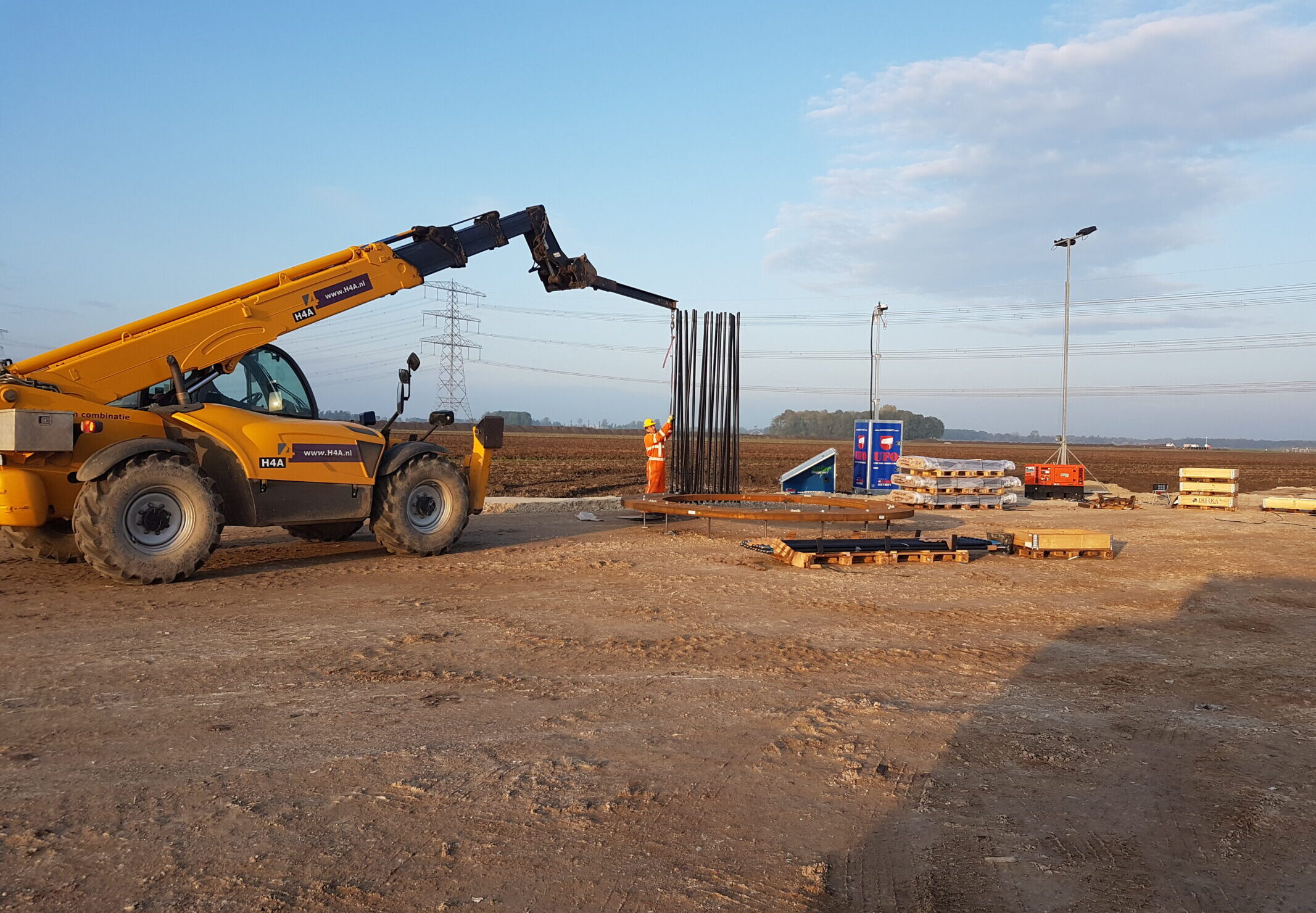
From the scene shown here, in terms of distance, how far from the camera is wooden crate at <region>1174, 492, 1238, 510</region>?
1986 centimetres

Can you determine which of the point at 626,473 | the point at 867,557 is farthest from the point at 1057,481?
the point at 867,557

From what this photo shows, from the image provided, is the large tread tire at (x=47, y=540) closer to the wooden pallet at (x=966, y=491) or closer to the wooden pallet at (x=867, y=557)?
the wooden pallet at (x=867, y=557)

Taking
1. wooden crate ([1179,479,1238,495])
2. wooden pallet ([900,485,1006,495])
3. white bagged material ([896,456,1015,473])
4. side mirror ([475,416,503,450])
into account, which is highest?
side mirror ([475,416,503,450])

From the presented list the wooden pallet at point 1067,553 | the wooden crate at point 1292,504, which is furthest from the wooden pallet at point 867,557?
the wooden crate at point 1292,504

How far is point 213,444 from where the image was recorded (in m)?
9.42

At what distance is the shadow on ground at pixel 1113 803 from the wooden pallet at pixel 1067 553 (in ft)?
17.0

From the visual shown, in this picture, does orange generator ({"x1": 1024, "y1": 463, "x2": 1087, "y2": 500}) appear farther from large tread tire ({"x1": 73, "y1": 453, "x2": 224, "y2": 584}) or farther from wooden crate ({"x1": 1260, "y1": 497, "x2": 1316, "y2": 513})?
large tread tire ({"x1": 73, "y1": 453, "x2": 224, "y2": 584})

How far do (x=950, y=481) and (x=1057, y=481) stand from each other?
572 centimetres

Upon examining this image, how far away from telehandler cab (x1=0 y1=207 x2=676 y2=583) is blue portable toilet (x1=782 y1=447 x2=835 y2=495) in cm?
Answer: 839

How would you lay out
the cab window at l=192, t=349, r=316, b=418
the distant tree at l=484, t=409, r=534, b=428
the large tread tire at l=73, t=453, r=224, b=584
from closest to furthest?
the large tread tire at l=73, t=453, r=224, b=584
the cab window at l=192, t=349, r=316, b=418
the distant tree at l=484, t=409, r=534, b=428

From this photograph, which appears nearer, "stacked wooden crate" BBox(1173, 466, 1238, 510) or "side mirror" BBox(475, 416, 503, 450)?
"side mirror" BBox(475, 416, 503, 450)

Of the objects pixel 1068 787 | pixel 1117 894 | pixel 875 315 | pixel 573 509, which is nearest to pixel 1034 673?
pixel 1068 787

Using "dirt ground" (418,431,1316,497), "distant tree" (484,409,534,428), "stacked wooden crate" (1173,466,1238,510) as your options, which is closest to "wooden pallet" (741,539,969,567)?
"dirt ground" (418,431,1316,497)

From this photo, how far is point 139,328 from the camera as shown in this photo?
9.41 meters
